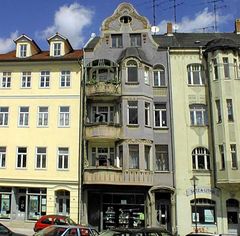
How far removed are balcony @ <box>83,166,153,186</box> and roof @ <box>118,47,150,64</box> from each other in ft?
29.1

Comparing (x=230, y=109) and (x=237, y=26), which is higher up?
(x=237, y=26)

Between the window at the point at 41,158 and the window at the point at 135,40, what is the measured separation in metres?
11.3

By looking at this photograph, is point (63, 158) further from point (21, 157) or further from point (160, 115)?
point (160, 115)

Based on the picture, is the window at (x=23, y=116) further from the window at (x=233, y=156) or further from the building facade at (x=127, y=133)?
the window at (x=233, y=156)

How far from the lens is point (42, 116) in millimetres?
31641

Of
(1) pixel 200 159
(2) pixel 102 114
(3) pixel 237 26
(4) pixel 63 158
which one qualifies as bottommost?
(1) pixel 200 159

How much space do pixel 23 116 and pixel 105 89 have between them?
7.15m

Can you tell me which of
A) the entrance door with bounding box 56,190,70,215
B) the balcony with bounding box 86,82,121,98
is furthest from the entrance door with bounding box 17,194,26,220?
the balcony with bounding box 86,82,121,98

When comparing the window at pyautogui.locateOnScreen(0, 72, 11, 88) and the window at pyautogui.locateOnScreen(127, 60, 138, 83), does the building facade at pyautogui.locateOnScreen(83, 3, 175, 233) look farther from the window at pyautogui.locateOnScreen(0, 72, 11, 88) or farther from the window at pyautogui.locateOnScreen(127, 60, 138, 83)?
the window at pyautogui.locateOnScreen(0, 72, 11, 88)

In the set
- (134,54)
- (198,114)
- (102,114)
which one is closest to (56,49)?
(134,54)

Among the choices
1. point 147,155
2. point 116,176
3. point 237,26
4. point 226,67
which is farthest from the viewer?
point 237,26

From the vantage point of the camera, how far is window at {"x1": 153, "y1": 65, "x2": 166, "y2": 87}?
3180cm

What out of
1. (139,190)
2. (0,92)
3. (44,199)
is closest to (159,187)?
(139,190)

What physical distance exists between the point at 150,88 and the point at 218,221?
1135 centimetres
